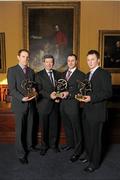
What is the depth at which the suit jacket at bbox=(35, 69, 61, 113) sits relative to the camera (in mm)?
4266

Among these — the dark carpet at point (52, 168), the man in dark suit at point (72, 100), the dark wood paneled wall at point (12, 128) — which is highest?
the man in dark suit at point (72, 100)

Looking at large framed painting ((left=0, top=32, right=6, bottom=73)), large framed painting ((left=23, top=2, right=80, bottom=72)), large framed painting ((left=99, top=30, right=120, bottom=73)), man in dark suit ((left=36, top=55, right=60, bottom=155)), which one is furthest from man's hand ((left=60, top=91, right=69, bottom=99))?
large framed painting ((left=0, top=32, right=6, bottom=73))

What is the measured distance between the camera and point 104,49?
279 inches

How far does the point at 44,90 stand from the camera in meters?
4.29

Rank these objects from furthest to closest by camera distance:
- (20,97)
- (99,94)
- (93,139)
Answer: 1. (20,97)
2. (93,139)
3. (99,94)

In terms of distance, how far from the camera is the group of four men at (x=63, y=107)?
3639 millimetres

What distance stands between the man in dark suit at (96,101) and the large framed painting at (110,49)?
3.44 m

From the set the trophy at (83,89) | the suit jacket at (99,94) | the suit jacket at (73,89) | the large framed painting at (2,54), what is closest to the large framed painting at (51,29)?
the large framed painting at (2,54)

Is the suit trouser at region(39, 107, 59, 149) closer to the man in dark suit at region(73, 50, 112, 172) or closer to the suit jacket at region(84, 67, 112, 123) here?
the man in dark suit at region(73, 50, 112, 172)

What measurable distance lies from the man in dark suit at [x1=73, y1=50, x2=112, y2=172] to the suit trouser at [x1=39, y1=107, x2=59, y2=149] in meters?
0.78

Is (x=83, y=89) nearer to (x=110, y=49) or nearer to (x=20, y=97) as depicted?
(x=20, y=97)

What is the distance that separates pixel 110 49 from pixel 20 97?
12.8 ft

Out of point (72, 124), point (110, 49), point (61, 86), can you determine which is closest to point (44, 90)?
point (61, 86)

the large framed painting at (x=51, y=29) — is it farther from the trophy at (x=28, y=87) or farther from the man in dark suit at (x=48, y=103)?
the trophy at (x=28, y=87)
